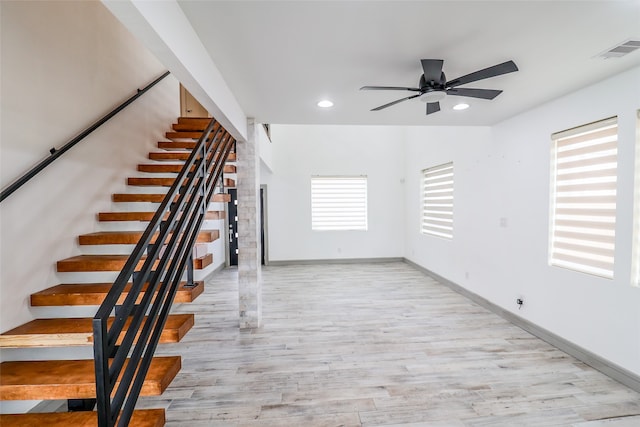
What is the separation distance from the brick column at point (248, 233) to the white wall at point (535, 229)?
321cm

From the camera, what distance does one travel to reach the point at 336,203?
7273 millimetres

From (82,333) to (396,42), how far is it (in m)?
2.51

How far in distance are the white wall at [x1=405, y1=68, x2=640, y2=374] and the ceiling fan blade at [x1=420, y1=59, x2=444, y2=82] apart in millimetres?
1658

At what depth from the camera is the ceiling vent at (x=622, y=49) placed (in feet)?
6.40

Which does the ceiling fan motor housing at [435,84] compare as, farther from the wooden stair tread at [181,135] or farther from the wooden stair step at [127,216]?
the wooden stair tread at [181,135]

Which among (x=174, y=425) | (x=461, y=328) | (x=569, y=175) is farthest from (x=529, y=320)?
(x=174, y=425)

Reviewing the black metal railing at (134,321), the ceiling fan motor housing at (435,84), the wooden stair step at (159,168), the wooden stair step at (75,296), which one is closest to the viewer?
the black metal railing at (134,321)

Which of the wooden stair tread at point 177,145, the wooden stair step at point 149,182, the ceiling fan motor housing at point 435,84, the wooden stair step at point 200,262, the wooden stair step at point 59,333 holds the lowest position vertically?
the wooden stair step at point 59,333

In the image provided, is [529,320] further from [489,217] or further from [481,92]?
[481,92]

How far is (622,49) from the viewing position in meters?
2.02

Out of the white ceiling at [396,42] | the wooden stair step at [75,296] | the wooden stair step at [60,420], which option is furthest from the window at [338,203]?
the wooden stair step at [60,420]

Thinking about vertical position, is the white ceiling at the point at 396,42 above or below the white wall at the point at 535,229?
above

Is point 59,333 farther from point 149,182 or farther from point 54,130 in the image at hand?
point 149,182

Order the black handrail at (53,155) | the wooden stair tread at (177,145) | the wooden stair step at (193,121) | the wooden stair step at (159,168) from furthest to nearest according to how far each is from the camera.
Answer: the wooden stair step at (193,121)
the wooden stair tread at (177,145)
the wooden stair step at (159,168)
the black handrail at (53,155)
